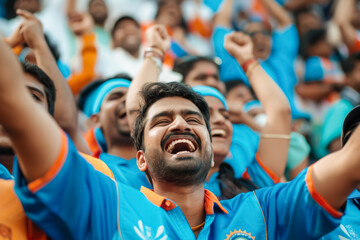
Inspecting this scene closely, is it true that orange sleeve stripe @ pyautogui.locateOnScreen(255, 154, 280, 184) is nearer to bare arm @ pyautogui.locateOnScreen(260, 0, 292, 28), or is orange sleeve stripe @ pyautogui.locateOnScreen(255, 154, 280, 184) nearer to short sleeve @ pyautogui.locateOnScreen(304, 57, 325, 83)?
short sleeve @ pyautogui.locateOnScreen(304, 57, 325, 83)

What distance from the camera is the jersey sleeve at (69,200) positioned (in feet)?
5.75

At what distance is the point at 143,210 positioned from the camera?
2.18 m

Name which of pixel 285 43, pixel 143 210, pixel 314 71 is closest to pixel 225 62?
pixel 285 43

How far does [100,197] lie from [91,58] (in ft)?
11.0

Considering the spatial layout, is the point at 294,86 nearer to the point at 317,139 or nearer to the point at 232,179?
the point at 317,139

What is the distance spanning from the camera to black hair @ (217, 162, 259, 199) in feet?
10.1

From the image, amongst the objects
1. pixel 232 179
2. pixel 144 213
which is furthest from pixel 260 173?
pixel 144 213

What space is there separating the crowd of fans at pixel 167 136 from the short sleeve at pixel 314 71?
16mm

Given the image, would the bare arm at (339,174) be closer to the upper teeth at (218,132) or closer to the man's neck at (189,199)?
the man's neck at (189,199)

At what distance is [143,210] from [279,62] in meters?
4.26

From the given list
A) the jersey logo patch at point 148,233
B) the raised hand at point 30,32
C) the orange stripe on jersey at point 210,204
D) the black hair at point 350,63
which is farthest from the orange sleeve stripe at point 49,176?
the black hair at point 350,63

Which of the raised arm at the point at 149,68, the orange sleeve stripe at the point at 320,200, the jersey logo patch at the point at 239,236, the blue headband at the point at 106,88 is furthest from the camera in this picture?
the blue headband at the point at 106,88

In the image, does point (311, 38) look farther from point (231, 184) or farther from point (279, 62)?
point (231, 184)

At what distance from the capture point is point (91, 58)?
515cm
